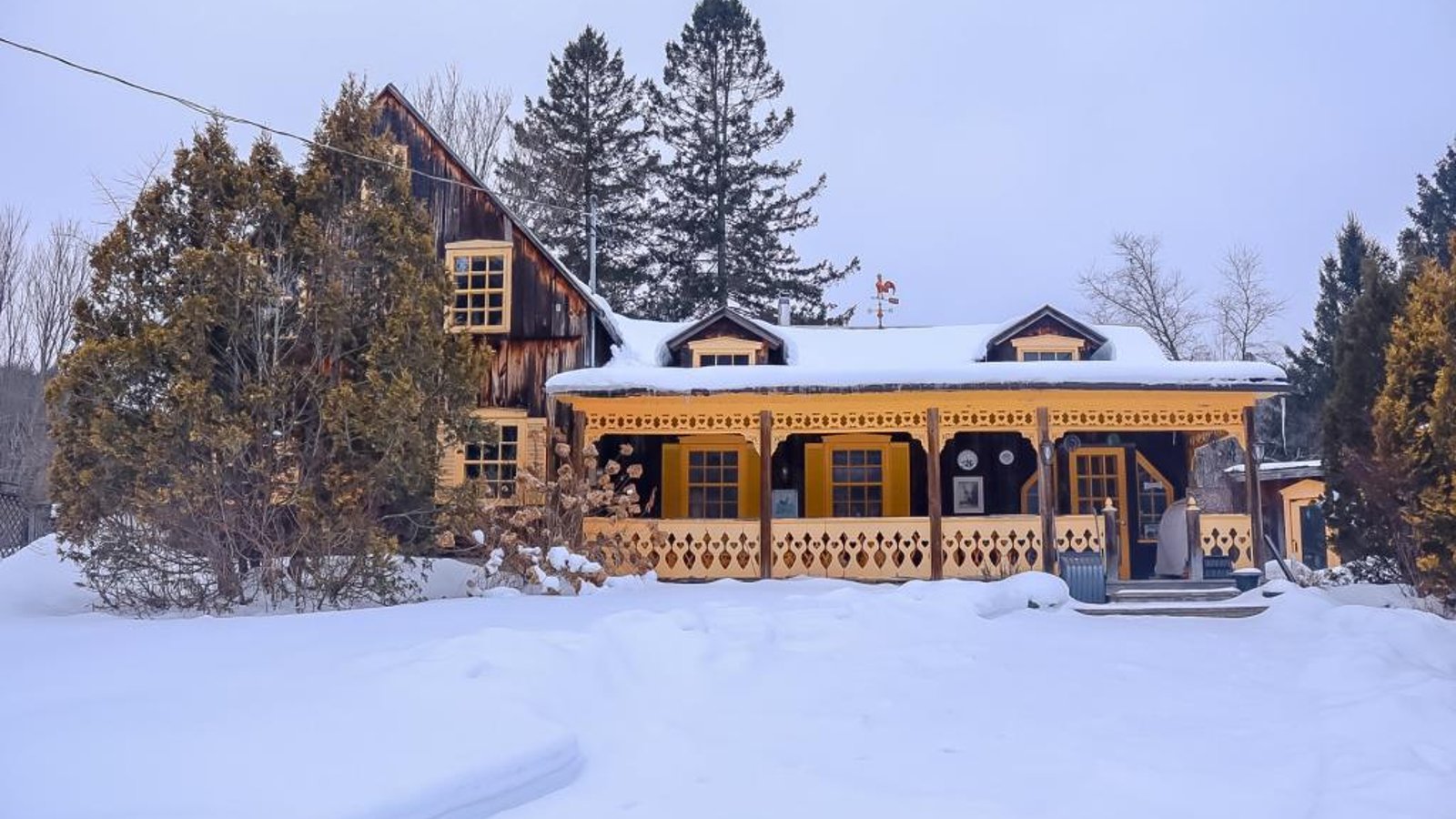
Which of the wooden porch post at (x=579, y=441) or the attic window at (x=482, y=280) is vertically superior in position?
the attic window at (x=482, y=280)

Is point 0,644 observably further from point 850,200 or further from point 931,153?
point 931,153

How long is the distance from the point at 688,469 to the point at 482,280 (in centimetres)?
447

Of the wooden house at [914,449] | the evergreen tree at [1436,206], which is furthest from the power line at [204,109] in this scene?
the evergreen tree at [1436,206]

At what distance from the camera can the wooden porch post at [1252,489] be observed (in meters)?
12.1

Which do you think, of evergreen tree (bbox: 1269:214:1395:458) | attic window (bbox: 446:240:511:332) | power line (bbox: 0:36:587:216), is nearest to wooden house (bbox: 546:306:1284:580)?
attic window (bbox: 446:240:511:332)

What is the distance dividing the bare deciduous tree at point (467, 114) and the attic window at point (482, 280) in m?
13.0

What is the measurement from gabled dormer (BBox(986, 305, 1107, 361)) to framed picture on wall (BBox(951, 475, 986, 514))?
6.54 ft

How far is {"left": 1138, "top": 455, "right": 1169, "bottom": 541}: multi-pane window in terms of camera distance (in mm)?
15484

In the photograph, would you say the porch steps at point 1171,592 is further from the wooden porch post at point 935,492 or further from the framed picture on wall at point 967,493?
the framed picture on wall at point 967,493

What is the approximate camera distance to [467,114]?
93.1ft

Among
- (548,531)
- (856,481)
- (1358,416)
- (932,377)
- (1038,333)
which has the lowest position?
(548,531)

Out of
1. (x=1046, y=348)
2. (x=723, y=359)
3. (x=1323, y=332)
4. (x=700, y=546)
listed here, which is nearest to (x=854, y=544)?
(x=700, y=546)

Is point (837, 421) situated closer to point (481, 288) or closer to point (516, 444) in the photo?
point (516, 444)

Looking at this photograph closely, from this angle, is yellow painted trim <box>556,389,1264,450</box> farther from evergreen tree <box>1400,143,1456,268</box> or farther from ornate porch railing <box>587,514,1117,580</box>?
evergreen tree <box>1400,143,1456,268</box>
